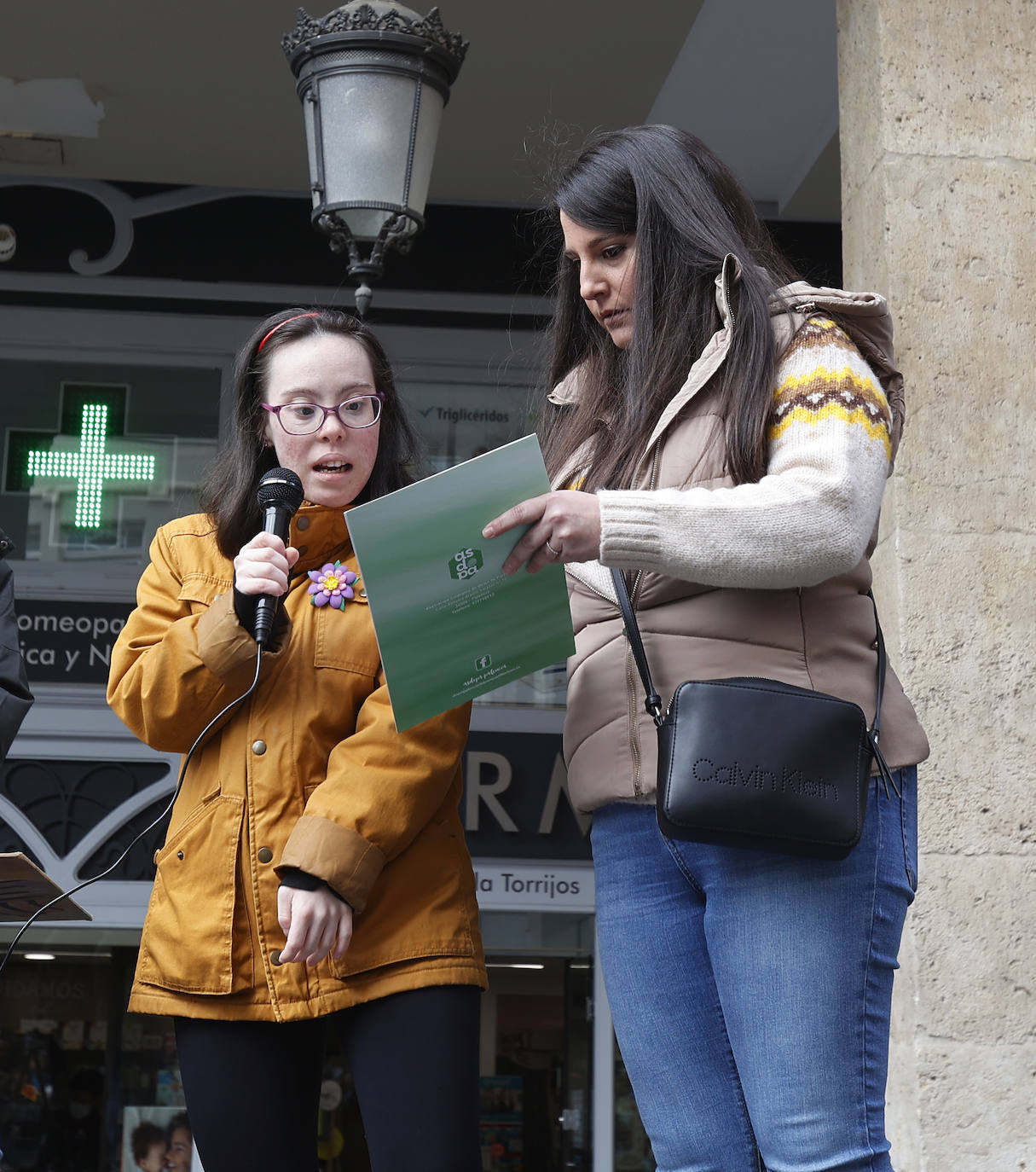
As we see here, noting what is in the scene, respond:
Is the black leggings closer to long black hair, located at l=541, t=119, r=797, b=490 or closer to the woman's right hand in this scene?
the woman's right hand

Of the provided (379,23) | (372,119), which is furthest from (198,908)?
(379,23)

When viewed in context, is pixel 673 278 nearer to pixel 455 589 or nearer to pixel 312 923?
pixel 455 589

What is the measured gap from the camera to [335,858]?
199cm

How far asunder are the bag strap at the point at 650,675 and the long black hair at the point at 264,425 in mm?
653

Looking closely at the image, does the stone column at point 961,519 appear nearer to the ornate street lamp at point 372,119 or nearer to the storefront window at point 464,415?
the ornate street lamp at point 372,119

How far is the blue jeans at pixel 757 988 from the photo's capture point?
167 cm

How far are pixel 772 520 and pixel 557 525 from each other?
0.24 metres

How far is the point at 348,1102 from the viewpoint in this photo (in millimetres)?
6812

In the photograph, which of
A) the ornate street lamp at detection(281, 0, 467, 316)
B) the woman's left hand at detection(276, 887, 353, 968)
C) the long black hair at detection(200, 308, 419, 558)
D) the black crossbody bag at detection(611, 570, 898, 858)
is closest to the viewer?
the black crossbody bag at detection(611, 570, 898, 858)

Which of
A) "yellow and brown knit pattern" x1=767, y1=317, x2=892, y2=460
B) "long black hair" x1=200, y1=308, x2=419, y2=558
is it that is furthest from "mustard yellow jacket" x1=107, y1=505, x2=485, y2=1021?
"yellow and brown knit pattern" x1=767, y1=317, x2=892, y2=460

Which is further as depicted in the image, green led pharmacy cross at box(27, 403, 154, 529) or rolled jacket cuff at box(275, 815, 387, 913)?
green led pharmacy cross at box(27, 403, 154, 529)

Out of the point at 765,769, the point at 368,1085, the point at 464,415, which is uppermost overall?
the point at 464,415

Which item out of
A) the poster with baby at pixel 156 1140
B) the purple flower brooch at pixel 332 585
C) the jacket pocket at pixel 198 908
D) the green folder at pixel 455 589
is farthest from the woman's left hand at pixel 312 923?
the poster with baby at pixel 156 1140

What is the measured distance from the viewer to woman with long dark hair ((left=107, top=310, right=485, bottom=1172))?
201cm
